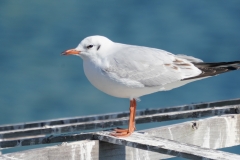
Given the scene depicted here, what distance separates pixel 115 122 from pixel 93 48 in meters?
0.49

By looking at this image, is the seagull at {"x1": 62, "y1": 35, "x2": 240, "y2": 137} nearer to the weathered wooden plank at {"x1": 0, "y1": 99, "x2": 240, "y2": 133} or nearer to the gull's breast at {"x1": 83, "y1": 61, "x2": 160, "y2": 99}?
the gull's breast at {"x1": 83, "y1": 61, "x2": 160, "y2": 99}

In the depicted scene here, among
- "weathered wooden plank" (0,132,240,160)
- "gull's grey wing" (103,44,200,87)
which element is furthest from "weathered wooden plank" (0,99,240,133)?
"weathered wooden plank" (0,132,240,160)

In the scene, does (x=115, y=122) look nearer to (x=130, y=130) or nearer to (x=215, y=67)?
(x=130, y=130)

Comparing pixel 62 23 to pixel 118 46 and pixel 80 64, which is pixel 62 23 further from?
pixel 118 46

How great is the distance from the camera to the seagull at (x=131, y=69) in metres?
4.42

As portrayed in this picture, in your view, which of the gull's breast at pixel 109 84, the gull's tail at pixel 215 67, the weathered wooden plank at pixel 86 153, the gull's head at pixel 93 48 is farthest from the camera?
the gull's tail at pixel 215 67

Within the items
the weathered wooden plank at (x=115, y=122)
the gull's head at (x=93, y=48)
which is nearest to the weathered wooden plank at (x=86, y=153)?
the weathered wooden plank at (x=115, y=122)

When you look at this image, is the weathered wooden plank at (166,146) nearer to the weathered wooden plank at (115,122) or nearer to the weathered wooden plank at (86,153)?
the weathered wooden plank at (86,153)

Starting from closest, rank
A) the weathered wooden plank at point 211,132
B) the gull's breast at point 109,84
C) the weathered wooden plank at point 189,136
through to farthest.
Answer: the weathered wooden plank at point 189,136 < the weathered wooden plank at point 211,132 < the gull's breast at point 109,84

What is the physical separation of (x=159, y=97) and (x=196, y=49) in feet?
5.40

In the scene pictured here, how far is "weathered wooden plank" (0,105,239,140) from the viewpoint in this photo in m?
4.27

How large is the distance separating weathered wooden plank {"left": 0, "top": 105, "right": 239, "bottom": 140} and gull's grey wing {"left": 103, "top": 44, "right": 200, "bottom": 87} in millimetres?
226

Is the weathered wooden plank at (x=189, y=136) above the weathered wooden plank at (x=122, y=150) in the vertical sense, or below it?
above

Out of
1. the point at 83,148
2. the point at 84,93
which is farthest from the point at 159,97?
the point at 83,148
